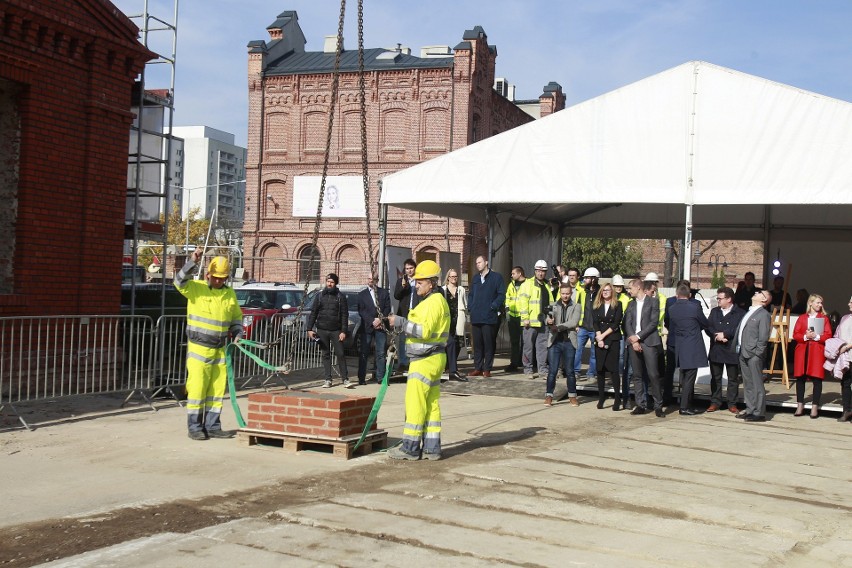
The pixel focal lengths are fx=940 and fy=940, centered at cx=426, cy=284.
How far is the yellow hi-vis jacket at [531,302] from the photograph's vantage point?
1566cm

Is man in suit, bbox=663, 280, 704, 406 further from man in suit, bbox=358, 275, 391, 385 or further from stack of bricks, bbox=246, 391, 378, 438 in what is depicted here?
stack of bricks, bbox=246, 391, 378, 438

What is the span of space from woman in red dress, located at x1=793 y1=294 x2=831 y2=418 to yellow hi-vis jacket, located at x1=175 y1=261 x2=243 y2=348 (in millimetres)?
7628

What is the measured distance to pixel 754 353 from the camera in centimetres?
1253

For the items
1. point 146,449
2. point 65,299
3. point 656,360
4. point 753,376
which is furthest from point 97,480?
point 753,376

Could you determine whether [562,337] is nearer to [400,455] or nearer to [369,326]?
[369,326]

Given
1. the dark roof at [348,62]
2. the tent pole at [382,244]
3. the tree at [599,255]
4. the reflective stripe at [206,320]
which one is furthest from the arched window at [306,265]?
the reflective stripe at [206,320]

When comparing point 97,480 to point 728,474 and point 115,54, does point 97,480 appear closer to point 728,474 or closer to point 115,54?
point 728,474

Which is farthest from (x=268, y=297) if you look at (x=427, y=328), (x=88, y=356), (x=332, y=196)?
(x=332, y=196)

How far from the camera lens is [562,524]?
21.9ft

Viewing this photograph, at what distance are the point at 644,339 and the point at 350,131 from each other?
3553cm

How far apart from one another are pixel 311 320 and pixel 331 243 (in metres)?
32.6

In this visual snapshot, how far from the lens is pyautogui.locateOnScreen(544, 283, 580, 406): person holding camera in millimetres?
13594

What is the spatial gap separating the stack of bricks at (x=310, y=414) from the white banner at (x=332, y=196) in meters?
37.4

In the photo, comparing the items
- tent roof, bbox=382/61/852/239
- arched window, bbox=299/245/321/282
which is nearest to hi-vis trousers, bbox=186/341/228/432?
tent roof, bbox=382/61/852/239
